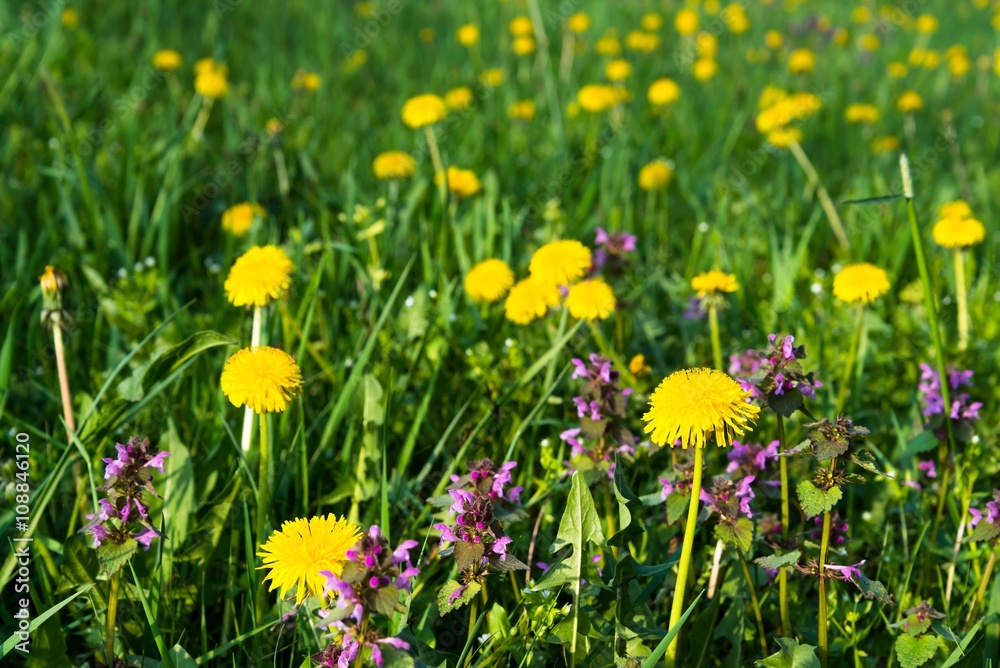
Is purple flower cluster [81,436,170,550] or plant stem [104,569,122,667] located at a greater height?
purple flower cluster [81,436,170,550]

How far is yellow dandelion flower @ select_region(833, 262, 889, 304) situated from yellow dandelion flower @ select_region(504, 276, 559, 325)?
682 mm

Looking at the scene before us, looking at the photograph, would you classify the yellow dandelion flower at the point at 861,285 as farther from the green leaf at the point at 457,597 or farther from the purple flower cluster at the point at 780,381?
the green leaf at the point at 457,597

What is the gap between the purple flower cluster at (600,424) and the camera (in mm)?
1724

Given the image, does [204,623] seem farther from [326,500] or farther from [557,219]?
[557,219]

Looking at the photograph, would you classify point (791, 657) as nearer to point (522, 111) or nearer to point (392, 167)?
point (392, 167)

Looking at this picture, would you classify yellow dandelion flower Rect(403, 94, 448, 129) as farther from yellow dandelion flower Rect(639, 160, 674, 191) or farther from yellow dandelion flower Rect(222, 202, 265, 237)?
yellow dandelion flower Rect(639, 160, 674, 191)

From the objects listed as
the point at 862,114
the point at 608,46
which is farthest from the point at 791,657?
the point at 608,46

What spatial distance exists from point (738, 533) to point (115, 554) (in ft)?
3.19

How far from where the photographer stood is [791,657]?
1376mm

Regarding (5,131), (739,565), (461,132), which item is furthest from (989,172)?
(5,131)

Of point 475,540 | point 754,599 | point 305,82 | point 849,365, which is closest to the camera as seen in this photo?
point 475,540

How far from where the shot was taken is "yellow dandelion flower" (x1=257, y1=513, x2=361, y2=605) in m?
1.25

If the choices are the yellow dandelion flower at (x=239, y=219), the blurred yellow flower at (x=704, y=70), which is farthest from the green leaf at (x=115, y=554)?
the blurred yellow flower at (x=704, y=70)

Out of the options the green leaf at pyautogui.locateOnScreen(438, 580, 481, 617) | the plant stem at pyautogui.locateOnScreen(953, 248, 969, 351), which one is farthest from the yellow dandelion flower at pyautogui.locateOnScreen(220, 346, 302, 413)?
the plant stem at pyautogui.locateOnScreen(953, 248, 969, 351)
